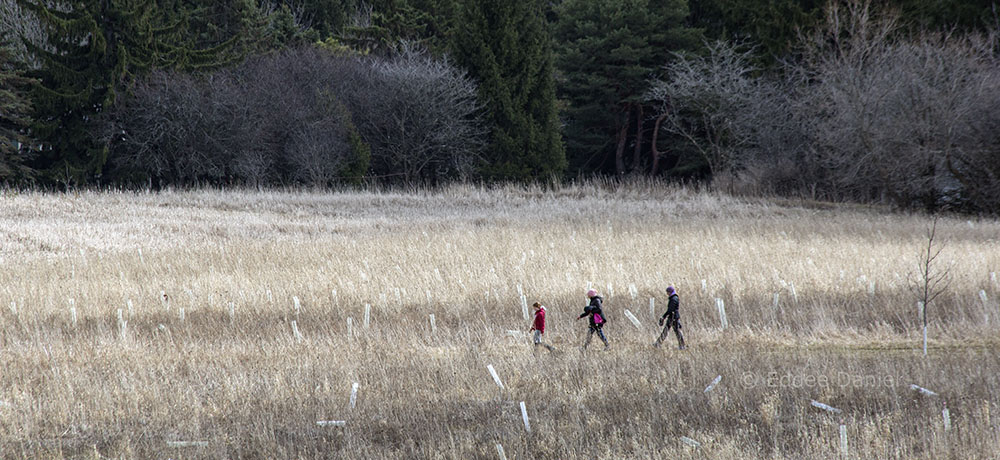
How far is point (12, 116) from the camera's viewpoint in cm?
3294

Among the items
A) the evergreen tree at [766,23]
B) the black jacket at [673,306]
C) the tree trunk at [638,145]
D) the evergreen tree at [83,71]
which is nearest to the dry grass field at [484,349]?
the black jacket at [673,306]

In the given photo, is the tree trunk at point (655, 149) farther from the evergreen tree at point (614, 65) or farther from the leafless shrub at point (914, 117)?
the leafless shrub at point (914, 117)

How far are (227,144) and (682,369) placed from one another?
30.1 m

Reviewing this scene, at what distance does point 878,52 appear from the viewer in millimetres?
27891

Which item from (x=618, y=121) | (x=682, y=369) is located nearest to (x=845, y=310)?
(x=682, y=369)

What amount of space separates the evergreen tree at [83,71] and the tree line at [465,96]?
9cm

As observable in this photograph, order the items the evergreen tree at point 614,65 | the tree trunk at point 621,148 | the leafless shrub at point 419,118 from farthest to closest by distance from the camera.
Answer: the tree trunk at point 621,148 → the evergreen tree at point 614,65 → the leafless shrub at point 419,118

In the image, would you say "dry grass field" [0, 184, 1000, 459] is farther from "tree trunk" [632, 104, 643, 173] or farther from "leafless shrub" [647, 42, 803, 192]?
"tree trunk" [632, 104, 643, 173]

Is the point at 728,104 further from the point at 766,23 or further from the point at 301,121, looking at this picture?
the point at 301,121

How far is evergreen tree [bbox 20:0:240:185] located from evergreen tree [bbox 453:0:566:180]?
13.9 meters

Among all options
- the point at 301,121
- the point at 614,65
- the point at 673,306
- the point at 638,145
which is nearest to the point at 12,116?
the point at 301,121

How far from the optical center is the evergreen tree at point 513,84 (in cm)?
3747

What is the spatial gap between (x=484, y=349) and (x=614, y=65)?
115ft

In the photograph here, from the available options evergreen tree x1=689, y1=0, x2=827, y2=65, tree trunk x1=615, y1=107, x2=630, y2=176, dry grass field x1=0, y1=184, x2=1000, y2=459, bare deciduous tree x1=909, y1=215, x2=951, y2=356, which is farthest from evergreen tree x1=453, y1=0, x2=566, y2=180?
bare deciduous tree x1=909, y1=215, x2=951, y2=356
